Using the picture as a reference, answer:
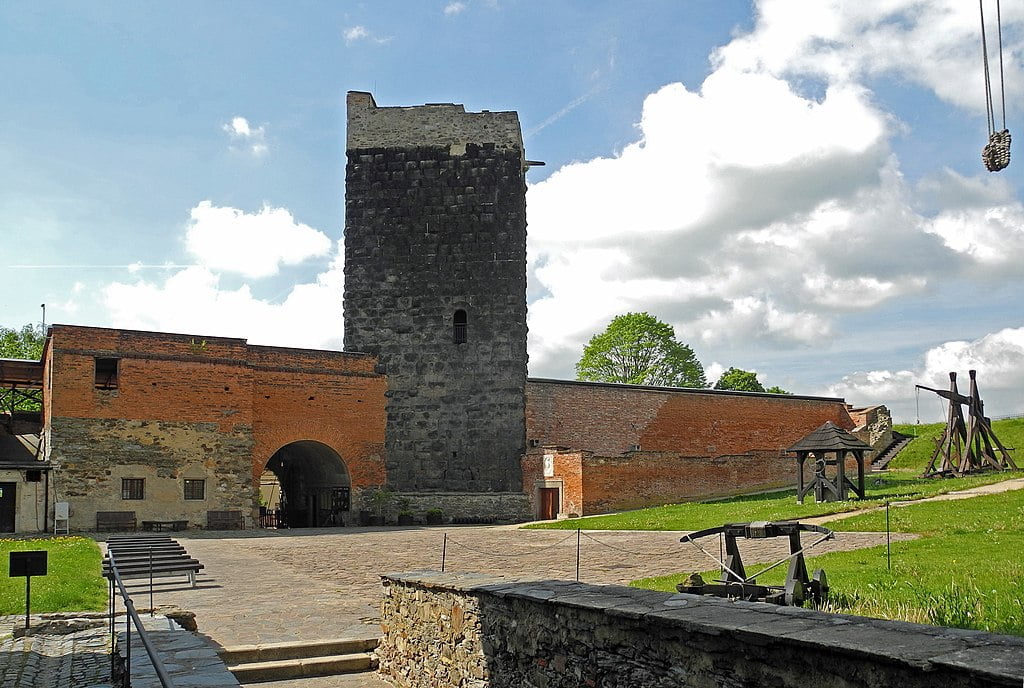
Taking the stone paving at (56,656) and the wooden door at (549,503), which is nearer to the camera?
the stone paving at (56,656)

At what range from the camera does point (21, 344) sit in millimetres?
55688

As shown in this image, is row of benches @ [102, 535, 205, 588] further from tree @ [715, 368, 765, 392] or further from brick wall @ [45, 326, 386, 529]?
tree @ [715, 368, 765, 392]

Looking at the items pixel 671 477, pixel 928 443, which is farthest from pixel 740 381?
pixel 671 477

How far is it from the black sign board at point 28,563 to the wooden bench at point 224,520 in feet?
50.9

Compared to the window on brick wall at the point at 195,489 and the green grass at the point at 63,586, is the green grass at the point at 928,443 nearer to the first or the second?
the window on brick wall at the point at 195,489

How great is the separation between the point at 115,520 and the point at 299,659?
16806mm

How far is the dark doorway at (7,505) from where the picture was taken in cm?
2270

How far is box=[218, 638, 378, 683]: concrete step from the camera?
857cm

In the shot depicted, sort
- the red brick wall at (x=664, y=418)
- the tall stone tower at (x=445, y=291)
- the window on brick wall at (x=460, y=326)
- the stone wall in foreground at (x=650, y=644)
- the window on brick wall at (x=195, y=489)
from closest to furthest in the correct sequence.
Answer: the stone wall in foreground at (x=650, y=644), the window on brick wall at (x=195, y=489), the tall stone tower at (x=445, y=291), the window on brick wall at (x=460, y=326), the red brick wall at (x=664, y=418)

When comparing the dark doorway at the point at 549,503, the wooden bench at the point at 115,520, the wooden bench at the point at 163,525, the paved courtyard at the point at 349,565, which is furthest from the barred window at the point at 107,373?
the dark doorway at the point at 549,503

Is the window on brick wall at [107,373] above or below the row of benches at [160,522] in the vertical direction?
above

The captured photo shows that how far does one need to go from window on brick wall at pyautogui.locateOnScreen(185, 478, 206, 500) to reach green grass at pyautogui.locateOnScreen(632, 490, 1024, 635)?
17125 millimetres

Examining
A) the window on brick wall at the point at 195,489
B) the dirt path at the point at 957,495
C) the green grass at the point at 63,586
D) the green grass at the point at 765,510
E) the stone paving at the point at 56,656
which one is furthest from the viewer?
the window on brick wall at the point at 195,489

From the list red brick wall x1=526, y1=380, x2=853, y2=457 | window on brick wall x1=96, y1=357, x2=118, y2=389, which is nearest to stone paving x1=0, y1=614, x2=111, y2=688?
window on brick wall x1=96, y1=357, x2=118, y2=389
